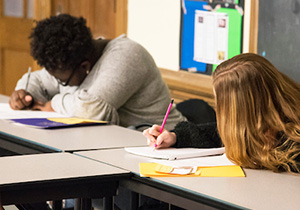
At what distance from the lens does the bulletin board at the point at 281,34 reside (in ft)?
10.1

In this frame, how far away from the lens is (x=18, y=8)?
6.00m

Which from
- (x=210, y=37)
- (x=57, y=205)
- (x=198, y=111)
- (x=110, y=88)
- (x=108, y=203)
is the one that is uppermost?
(x=210, y=37)

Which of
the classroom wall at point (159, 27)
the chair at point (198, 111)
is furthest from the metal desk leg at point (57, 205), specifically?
the classroom wall at point (159, 27)

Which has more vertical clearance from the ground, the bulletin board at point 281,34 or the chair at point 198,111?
the bulletin board at point 281,34

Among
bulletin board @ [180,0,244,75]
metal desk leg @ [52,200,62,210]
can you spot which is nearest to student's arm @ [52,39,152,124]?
metal desk leg @ [52,200,62,210]

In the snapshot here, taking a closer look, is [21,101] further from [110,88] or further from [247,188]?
[247,188]

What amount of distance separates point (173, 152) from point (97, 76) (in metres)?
0.97

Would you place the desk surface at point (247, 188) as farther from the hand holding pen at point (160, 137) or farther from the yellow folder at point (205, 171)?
the hand holding pen at point (160, 137)

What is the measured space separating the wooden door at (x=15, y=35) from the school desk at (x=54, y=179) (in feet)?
14.5

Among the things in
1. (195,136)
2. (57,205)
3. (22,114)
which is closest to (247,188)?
(195,136)

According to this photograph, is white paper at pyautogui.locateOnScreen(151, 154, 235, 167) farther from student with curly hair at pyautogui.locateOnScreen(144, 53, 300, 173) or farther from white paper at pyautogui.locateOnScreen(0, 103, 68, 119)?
white paper at pyautogui.locateOnScreen(0, 103, 68, 119)

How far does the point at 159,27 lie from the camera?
→ 177 inches

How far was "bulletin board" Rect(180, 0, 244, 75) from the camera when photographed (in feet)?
12.5

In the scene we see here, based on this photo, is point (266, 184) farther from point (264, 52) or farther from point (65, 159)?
point (264, 52)
